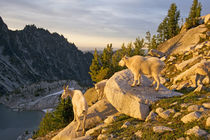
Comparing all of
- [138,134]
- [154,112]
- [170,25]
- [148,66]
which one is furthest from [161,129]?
[170,25]

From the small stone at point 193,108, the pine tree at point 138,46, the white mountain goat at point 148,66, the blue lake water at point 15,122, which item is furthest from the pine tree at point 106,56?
the blue lake water at point 15,122

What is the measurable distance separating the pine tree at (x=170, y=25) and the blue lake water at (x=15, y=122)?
71693 mm

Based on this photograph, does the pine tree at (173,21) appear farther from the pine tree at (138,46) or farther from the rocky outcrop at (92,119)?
the rocky outcrop at (92,119)

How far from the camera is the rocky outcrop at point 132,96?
1297cm

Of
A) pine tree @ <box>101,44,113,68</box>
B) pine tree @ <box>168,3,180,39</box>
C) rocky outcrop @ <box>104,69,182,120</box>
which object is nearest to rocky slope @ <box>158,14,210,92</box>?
rocky outcrop @ <box>104,69,182,120</box>

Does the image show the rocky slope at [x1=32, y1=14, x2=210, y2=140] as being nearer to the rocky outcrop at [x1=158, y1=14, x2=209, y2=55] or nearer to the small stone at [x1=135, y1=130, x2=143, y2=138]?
the small stone at [x1=135, y1=130, x2=143, y2=138]

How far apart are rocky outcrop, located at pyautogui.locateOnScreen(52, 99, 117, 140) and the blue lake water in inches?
2338

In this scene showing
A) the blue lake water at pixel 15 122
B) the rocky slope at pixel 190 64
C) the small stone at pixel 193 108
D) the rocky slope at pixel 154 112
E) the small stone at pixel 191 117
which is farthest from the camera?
the blue lake water at pixel 15 122

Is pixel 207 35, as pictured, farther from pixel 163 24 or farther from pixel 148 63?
pixel 163 24

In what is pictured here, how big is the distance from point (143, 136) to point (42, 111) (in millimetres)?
102657

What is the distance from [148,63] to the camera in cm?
1338

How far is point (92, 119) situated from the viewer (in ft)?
49.8

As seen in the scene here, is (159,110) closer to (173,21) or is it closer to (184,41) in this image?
(184,41)

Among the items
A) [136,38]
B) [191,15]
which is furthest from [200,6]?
[136,38]
